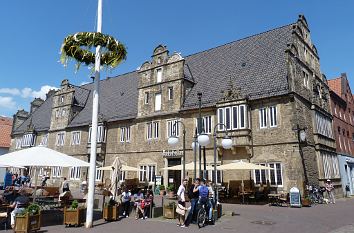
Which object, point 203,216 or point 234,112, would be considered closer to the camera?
point 203,216

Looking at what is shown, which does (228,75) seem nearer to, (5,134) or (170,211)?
(170,211)

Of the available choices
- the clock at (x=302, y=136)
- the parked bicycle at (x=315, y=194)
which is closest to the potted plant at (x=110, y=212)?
the clock at (x=302, y=136)

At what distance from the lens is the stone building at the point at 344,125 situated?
97.6 ft

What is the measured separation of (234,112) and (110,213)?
13360mm

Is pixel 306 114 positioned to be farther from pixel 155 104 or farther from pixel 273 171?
pixel 155 104

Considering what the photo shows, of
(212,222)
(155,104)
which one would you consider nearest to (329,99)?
(155,104)

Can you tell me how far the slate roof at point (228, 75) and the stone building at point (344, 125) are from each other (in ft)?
34.5

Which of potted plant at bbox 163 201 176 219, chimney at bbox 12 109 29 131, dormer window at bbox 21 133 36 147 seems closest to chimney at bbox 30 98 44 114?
chimney at bbox 12 109 29 131

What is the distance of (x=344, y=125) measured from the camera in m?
33.9

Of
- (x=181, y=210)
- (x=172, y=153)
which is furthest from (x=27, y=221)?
(x=172, y=153)

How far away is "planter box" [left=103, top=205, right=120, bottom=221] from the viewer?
13.5 metres

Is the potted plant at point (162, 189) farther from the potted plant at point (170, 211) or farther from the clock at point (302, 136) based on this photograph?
the clock at point (302, 136)

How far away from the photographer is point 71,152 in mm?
36469

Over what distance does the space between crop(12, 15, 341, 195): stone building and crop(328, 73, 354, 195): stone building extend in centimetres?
229
